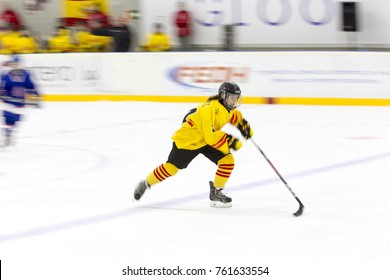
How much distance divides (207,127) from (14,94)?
4.11 m

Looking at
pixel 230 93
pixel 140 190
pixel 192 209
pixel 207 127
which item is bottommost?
pixel 192 209

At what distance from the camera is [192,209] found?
5.13m

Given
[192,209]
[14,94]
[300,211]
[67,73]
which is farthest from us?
[67,73]

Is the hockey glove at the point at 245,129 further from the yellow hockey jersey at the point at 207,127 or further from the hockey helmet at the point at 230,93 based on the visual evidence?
the hockey helmet at the point at 230,93

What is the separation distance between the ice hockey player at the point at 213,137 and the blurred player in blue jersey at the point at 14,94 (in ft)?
11.3

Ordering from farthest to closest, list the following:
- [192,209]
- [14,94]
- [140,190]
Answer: [14,94] → [140,190] → [192,209]

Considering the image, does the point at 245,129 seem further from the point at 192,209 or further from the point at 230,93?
the point at 192,209

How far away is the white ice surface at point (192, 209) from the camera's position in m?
3.81

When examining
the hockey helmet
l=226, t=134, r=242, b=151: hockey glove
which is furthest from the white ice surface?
the hockey helmet

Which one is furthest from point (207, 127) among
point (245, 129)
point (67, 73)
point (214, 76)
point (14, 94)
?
point (67, 73)

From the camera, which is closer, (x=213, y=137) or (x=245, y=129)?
(x=213, y=137)

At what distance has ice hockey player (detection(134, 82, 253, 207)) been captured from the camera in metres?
4.80

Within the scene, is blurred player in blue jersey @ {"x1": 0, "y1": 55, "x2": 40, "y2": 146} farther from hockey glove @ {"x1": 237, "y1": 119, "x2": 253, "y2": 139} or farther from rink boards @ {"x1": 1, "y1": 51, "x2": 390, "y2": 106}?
rink boards @ {"x1": 1, "y1": 51, "x2": 390, "y2": 106}

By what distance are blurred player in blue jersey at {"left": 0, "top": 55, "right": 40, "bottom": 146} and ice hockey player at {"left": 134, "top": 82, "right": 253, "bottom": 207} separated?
3.45 meters
